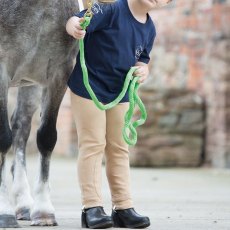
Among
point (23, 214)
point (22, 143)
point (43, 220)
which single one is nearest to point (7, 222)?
point (43, 220)

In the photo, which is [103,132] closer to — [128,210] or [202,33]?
[128,210]

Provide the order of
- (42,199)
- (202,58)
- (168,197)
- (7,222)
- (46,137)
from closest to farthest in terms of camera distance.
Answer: (7,222)
(42,199)
(46,137)
(168,197)
(202,58)

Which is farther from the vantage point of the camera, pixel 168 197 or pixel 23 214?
pixel 168 197

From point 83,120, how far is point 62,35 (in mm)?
502

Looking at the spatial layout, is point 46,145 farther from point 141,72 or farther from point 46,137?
point 141,72

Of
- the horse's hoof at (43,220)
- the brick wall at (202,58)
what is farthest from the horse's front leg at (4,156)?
the brick wall at (202,58)

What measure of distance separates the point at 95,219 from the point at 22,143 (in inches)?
63.3

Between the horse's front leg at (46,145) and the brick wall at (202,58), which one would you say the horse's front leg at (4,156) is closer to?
the horse's front leg at (46,145)

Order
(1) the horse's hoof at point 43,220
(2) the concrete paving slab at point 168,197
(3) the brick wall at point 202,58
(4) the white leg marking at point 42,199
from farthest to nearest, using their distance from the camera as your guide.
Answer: (3) the brick wall at point 202,58, (2) the concrete paving slab at point 168,197, (4) the white leg marking at point 42,199, (1) the horse's hoof at point 43,220

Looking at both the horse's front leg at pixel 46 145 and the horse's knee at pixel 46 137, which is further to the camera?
the horse's knee at pixel 46 137

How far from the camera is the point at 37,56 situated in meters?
4.98

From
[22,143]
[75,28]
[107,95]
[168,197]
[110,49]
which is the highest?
[75,28]

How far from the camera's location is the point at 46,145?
5.37m

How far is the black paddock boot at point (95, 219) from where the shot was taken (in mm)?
4703
